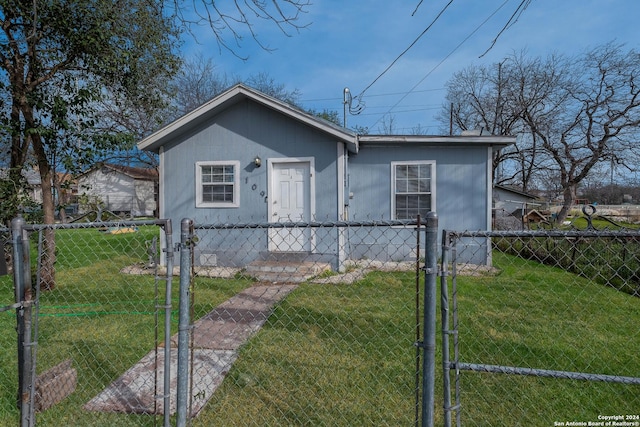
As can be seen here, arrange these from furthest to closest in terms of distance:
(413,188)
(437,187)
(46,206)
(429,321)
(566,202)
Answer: (566,202), (413,188), (437,187), (46,206), (429,321)

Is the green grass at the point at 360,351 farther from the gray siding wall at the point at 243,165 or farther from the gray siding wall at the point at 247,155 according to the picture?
the gray siding wall at the point at 247,155

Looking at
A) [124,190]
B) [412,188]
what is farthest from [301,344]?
[124,190]

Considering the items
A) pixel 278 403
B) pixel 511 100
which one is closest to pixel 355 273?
pixel 278 403

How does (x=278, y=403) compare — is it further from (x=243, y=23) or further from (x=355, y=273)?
(x=355, y=273)

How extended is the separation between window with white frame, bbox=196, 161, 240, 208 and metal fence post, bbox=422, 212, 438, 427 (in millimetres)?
7073

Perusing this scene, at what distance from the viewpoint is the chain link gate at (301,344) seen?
2.52 meters

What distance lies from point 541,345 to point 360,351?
1.86 m

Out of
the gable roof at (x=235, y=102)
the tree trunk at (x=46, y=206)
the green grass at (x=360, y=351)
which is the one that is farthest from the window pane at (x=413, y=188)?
the tree trunk at (x=46, y=206)

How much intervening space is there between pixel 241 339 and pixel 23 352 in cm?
204

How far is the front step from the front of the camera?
24.2ft

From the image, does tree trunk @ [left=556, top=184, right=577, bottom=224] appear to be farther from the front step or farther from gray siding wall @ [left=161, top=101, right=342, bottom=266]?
the front step

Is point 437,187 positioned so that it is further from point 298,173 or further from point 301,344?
point 301,344

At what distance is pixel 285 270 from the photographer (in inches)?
299

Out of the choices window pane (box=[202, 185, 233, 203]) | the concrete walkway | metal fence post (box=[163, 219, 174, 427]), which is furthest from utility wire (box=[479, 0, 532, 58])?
window pane (box=[202, 185, 233, 203])
